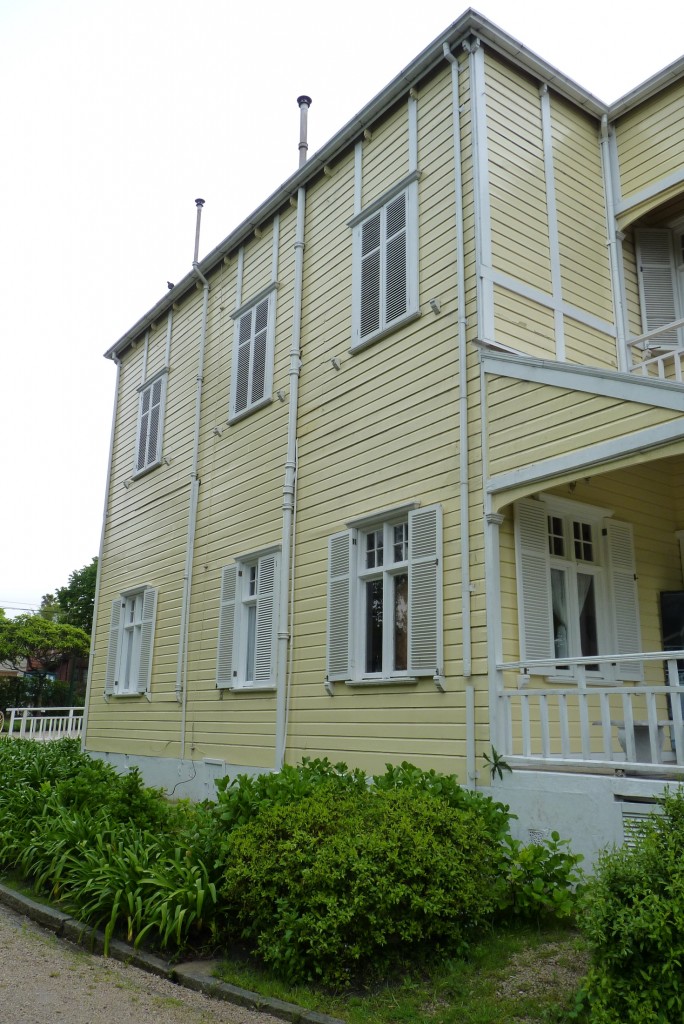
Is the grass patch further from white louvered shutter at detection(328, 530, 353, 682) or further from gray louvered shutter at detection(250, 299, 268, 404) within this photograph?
gray louvered shutter at detection(250, 299, 268, 404)

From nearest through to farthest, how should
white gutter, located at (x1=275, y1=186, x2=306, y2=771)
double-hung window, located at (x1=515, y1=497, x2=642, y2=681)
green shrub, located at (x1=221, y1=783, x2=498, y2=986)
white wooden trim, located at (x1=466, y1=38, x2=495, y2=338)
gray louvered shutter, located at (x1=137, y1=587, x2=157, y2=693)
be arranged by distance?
green shrub, located at (x1=221, y1=783, x2=498, y2=986), double-hung window, located at (x1=515, y1=497, x2=642, y2=681), white wooden trim, located at (x1=466, y1=38, x2=495, y2=338), white gutter, located at (x1=275, y1=186, x2=306, y2=771), gray louvered shutter, located at (x1=137, y1=587, x2=157, y2=693)

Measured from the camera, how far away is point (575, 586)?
905 centimetres

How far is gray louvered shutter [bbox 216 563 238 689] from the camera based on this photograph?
1226cm

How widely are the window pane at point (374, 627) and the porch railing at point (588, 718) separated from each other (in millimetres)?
1971

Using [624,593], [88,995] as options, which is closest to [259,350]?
[624,593]

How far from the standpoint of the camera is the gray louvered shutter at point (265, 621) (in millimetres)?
11398

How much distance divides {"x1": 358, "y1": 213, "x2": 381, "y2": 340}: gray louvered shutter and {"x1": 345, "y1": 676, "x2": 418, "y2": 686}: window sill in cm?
421

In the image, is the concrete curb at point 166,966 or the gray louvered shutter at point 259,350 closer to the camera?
the concrete curb at point 166,966

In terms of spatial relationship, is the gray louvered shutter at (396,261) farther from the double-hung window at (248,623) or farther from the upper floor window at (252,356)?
the double-hung window at (248,623)

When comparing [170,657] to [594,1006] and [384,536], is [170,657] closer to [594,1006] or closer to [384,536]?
[384,536]

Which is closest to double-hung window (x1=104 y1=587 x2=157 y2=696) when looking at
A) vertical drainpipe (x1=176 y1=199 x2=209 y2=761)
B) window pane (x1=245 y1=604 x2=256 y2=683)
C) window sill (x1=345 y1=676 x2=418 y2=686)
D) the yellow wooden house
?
the yellow wooden house

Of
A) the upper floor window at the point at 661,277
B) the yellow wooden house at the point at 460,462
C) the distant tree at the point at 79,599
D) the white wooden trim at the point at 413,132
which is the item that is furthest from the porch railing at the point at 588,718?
the distant tree at the point at 79,599

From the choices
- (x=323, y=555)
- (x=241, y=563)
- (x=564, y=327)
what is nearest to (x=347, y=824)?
(x=323, y=555)

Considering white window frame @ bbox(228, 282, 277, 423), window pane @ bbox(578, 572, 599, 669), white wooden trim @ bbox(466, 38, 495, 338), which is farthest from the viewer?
white window frame @ bbox(228, 282, 277, 423)
